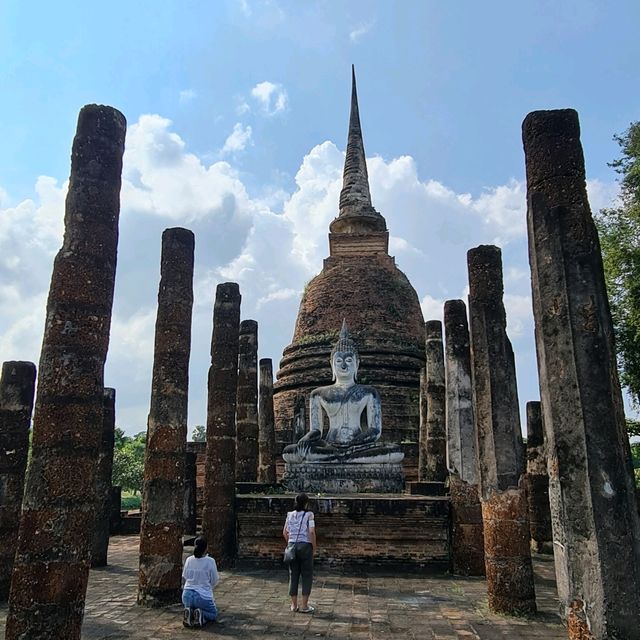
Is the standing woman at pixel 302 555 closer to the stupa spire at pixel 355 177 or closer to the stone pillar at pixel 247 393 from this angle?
the stone pillar at pixel 247 393

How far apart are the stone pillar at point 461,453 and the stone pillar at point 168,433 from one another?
4.30 m

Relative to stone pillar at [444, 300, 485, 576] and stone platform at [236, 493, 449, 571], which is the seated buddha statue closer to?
stone platform at [236, 493, 449, 571]

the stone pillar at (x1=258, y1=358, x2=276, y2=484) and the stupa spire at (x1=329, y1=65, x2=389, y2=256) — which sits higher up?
the stupa spire at (x1=329, y1=65, x2=389, y2=256)

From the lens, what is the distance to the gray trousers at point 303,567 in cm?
690

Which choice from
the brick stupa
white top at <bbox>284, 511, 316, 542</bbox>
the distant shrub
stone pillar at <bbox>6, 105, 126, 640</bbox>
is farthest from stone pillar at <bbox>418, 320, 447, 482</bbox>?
the distant shrub

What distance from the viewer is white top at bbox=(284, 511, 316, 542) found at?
6.99 m

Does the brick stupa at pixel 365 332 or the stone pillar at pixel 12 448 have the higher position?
the brick stupa at pixel 365 332

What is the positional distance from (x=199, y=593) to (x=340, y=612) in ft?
5.46

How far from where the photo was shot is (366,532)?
10.3 m

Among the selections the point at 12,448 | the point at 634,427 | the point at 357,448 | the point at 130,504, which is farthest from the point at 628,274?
the point at 130,504

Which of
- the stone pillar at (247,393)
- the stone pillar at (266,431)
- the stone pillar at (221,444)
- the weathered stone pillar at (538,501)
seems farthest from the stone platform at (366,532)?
the stone pillar at (266,431)

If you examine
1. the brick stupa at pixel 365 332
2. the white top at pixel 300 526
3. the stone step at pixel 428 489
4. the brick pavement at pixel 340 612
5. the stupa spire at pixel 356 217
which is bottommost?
the brick pavement at pixel 340 612

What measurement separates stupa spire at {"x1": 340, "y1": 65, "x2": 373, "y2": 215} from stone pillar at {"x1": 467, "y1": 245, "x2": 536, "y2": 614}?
71.3ft

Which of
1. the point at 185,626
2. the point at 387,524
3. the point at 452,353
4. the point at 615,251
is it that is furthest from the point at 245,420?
the point at 615,251
